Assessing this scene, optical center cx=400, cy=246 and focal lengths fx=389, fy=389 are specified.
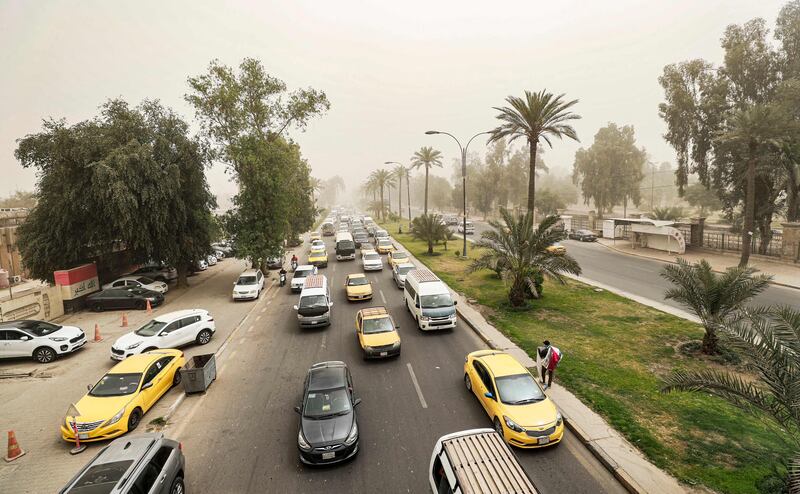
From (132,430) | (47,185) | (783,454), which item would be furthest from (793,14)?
(47,185)

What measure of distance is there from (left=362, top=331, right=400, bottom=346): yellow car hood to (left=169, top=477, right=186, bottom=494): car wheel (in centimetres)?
774

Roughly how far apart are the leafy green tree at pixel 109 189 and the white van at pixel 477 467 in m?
25.3

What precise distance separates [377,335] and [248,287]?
46.7ft

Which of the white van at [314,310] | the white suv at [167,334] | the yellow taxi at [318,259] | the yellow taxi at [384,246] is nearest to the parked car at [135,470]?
the white suv at [167,334]

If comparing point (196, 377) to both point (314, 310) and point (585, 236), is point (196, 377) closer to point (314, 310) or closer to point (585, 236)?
point (314, 310)

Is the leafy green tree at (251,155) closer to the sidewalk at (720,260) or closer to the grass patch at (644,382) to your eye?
the grass patch at (644,382)

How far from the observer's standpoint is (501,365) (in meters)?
11.7

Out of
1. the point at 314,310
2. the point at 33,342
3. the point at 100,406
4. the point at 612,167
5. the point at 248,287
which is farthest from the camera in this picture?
the point at 612,167

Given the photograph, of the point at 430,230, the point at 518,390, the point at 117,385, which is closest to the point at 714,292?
the point at 518,390

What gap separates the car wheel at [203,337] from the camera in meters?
18.3

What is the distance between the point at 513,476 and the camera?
20.7ft

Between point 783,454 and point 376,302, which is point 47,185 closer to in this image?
point 376,302

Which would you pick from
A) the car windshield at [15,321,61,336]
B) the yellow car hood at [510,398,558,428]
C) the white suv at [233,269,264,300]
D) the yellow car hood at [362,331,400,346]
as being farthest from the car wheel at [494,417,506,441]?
the white suv at [233,269,264,300]

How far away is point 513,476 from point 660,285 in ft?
83.1
